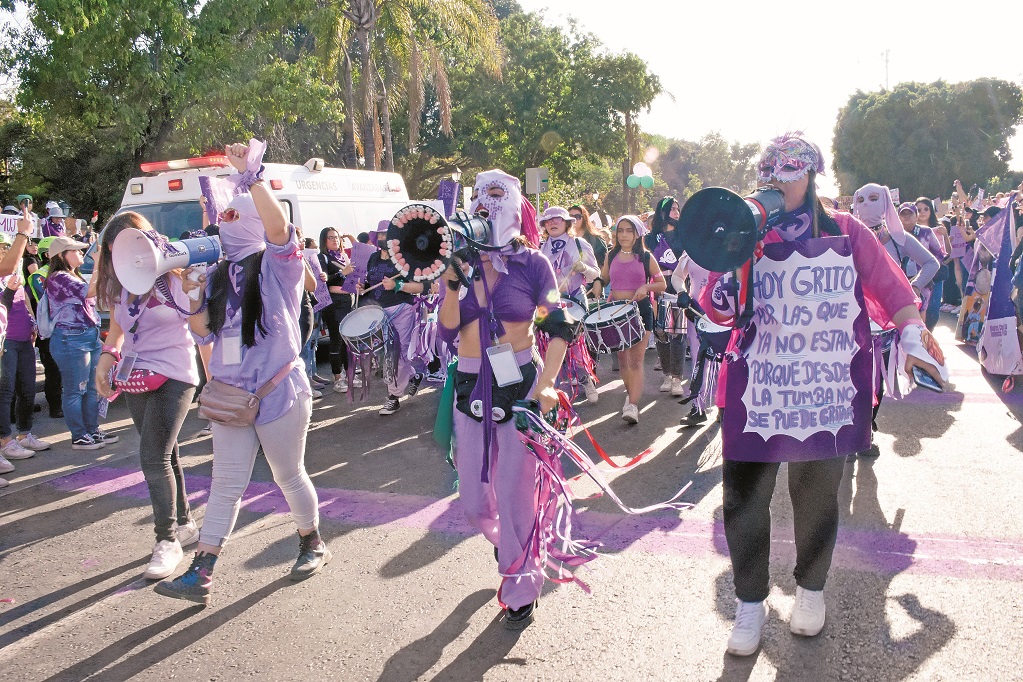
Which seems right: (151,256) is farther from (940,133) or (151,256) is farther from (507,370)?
(940,133)

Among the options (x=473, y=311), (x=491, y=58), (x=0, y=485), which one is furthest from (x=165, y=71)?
(x=473, y=311)

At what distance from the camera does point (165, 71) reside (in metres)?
16.3

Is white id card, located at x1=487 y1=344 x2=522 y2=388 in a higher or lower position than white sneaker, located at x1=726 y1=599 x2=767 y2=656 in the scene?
higher

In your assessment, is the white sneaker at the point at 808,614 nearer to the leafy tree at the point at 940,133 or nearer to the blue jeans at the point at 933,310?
the blue jeans at the point at 933,310

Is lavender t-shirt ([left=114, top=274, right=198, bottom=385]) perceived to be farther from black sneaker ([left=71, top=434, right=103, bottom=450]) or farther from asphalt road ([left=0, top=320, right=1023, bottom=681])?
black sneaker ([left=71, top=434, right=103, bottom=450])

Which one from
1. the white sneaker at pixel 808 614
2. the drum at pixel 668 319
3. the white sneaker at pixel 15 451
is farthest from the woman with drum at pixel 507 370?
the white sneaker at pixel 15 451

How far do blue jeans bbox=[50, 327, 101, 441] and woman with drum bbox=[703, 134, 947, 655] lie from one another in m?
5.85

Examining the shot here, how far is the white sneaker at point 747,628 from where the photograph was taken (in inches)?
135

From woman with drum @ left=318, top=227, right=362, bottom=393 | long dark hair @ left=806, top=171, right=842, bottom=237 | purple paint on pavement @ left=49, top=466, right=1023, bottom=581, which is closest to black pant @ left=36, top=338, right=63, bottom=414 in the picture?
woman with drum @ left=318, top=227, right=362, bottom=393

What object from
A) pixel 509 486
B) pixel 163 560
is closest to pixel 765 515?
pixel 509 486

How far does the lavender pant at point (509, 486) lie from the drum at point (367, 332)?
151 inches

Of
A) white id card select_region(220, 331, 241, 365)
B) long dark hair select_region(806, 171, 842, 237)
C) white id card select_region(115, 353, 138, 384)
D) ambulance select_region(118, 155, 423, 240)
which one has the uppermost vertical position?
ambulance select_region(118, 155, 423, 240)

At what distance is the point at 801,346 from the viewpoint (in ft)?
10.9

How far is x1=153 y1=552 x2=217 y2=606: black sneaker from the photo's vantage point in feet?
12.9
